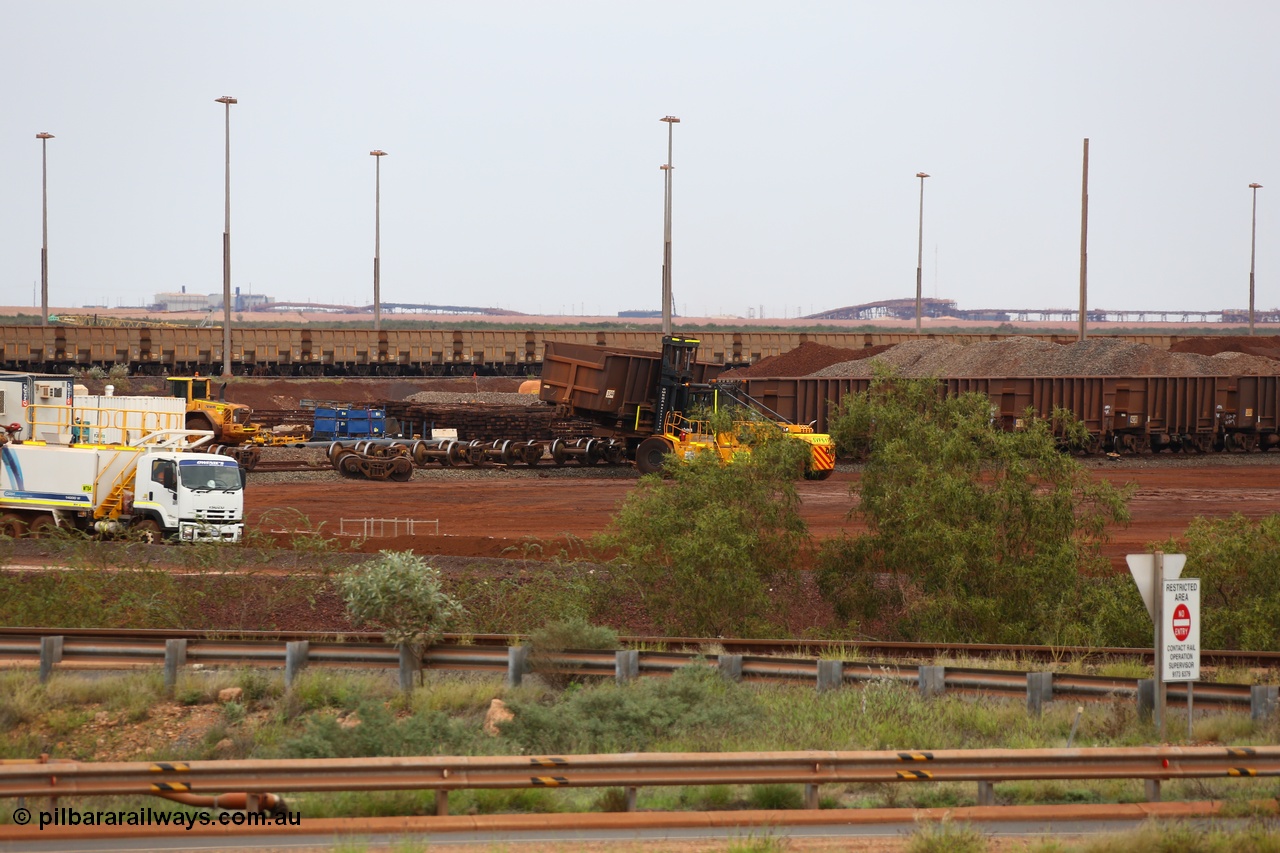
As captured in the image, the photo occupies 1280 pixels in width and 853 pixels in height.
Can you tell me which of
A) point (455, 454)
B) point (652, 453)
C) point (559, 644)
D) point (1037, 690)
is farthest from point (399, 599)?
point (455, 454)

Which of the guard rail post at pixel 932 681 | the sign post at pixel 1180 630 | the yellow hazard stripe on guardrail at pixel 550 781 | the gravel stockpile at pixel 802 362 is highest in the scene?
the gravel stockpile at pixel 802 362

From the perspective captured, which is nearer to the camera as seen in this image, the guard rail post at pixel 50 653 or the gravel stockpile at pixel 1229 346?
the guard rail post at pixel 50 653

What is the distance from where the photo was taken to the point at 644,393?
36.8 meters

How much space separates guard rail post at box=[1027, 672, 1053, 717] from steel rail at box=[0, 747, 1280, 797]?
277 centimetres

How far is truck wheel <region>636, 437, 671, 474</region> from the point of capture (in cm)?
3556

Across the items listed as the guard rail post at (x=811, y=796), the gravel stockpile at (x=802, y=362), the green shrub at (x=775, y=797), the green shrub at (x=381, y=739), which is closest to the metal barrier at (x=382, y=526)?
the green shrub at (x=381, y=739)

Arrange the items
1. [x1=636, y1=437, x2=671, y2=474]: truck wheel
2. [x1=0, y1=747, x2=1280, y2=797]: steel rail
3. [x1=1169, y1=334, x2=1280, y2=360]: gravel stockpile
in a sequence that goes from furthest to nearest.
Result: [x1=1169, y1=334, x2=1280, y2=360]: gravel stockpile < [x1=636, y1=437, x2=671, y2=474]: truck wheel < [x1=0, y1=747, x2=1280, y2=797]: steel rail

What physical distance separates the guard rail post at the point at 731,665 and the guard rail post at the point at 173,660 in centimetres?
626

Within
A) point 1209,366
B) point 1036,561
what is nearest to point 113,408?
point 1036,561

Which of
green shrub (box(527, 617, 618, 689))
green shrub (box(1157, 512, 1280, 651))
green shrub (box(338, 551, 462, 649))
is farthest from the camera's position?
green shrub (box(1157, 512, 1280, 651))

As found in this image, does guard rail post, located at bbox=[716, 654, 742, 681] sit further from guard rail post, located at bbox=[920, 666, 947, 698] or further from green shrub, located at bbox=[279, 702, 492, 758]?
green shrub, located at bbox=[279, 702, 492, 758]

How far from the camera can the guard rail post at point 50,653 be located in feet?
45.5

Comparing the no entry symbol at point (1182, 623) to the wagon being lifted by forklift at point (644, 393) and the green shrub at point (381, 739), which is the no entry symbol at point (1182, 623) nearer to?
the green shrub at point (381, 739)

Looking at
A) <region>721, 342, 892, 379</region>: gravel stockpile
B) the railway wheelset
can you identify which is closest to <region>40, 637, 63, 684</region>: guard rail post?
the railway wheelset
